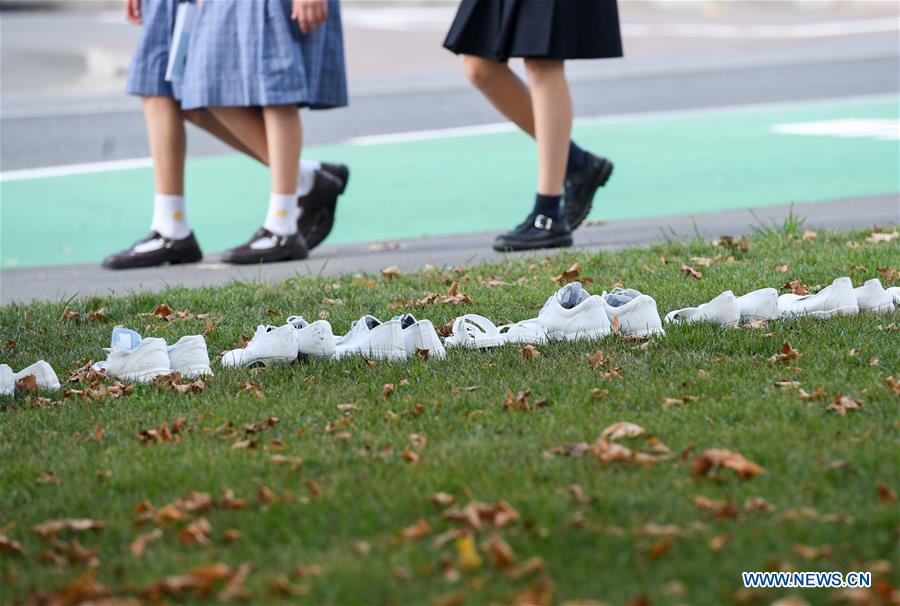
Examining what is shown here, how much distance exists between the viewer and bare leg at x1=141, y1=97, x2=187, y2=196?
7625 millimetres

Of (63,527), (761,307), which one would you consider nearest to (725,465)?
(63,527)

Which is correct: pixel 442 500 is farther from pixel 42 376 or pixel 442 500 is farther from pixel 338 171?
pixel 338 171

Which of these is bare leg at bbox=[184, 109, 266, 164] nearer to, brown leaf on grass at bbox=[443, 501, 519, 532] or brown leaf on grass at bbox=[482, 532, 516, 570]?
brown leaf on grass at bbox=[443, 501, 519, 532]

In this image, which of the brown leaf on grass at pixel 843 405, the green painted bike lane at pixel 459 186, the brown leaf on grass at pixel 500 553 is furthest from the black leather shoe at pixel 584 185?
the brown leaf on grass at pixel 500 553

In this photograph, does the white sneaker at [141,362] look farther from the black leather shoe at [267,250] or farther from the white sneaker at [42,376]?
the black leather shoe at [267,250]

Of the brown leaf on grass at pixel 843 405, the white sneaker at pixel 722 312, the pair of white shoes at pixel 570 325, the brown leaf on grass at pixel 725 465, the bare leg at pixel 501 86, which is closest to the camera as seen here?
the brown leaf on grass at pixel 725 465

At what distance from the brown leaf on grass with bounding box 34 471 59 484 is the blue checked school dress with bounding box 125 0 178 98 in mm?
4155

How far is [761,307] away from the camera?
5117mm

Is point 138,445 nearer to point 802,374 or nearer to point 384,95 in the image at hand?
point 802,374

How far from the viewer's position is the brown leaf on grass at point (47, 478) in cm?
366

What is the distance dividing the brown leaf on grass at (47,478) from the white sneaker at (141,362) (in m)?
1.00

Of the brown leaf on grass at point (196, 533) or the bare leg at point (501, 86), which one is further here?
the bare leg at point (501, 86)

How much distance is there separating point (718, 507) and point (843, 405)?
2.94 ft

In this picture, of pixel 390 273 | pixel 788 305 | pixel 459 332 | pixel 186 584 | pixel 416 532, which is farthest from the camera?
pixel 390 273
